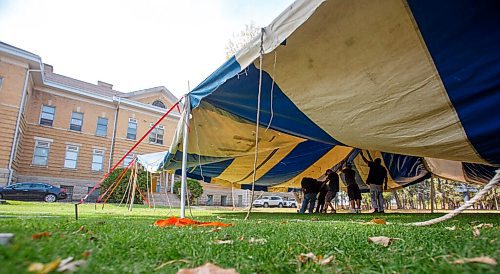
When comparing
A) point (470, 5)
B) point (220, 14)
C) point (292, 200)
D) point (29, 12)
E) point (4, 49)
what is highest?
point (4, 49)

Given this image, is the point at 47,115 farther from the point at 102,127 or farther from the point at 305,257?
the point at 305,257

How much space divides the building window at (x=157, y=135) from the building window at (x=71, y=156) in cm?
468

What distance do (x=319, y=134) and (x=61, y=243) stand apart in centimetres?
306

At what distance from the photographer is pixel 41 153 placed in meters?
16.5

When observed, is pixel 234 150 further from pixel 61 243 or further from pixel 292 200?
pixel 292 200

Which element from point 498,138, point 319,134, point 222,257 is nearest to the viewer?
point 222,257

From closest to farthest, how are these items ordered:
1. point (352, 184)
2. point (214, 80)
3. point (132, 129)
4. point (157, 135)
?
point (214, 80) → point (352, 184) → point (132, 129) → point (157, 135)

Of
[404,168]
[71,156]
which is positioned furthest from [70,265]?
[71,156]

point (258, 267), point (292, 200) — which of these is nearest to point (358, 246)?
point (258, 267)

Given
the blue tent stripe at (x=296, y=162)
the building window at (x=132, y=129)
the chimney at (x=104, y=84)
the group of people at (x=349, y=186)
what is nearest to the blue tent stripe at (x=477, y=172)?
the group of people at (x=349, y=186)

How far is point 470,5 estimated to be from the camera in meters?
1.94

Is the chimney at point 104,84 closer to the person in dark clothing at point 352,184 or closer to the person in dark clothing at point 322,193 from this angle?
the person in dark clothing at point 322,193

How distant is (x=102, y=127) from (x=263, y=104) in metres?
18.2

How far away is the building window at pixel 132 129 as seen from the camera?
774 inches
